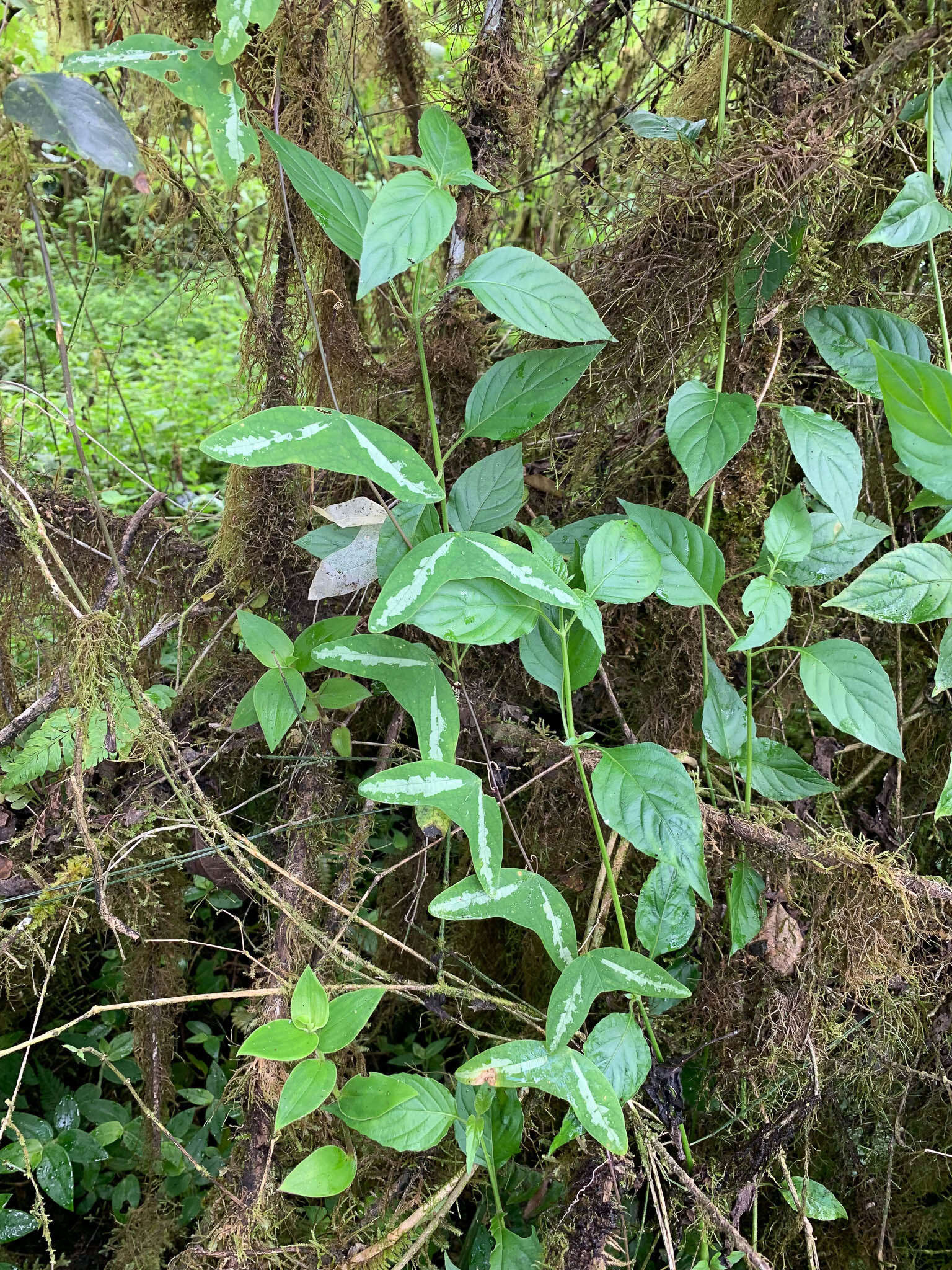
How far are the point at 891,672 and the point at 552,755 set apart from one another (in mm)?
512

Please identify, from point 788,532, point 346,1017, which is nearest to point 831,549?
point 788,532

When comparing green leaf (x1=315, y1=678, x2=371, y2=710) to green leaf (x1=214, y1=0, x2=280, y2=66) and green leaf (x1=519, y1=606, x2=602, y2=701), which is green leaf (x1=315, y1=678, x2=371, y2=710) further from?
green leaf (x1=214, y1=0, x2=280, y2=66)

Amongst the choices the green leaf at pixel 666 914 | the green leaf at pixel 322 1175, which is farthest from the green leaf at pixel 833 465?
the green leaf at pixel 322 1175

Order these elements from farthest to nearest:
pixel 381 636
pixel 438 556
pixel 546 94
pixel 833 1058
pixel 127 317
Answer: pixel 127 317, pixel 546 94, pixel 833 1058, pixel 381 636, pixel 438 556

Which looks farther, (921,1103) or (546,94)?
(546,94)

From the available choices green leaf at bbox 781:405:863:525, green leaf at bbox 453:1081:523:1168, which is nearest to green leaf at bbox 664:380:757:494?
green leaf at bbox 781:405:863:525

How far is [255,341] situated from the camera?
3.44ft

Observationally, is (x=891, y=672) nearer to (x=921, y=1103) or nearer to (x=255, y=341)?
(x=921, y=1103)

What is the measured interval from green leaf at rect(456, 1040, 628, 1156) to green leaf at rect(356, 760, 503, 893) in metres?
0.15

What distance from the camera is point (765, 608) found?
0.76 meters

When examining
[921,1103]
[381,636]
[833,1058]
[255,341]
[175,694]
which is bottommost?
[921,1103]

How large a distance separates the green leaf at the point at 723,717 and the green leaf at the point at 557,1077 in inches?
13.5

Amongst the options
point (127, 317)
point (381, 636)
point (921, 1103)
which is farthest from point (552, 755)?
point (127, 317)

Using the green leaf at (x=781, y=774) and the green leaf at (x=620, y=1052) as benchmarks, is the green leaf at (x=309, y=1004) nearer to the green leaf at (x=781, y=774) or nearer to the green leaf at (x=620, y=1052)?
the green leaf at (x=620, y=1052)
